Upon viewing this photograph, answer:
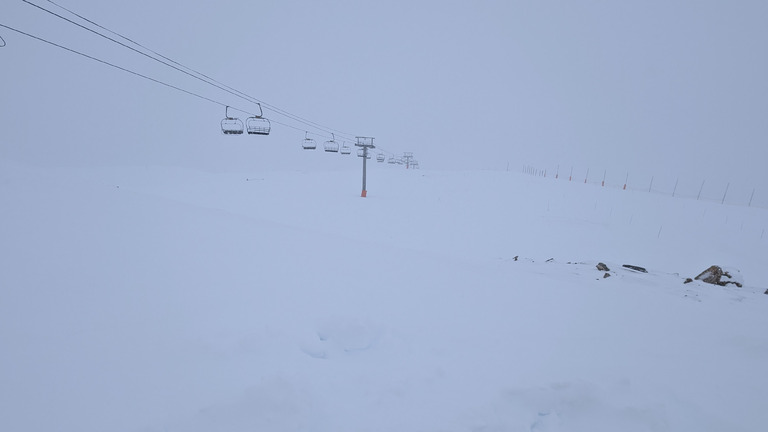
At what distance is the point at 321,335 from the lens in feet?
14.2

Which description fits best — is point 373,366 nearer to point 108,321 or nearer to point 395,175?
point 108,321

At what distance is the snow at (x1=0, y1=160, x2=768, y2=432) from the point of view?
3.20 meters

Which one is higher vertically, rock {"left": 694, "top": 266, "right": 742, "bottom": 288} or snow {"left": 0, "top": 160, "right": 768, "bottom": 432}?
snow {"left": 0, "top": 160, "right": 768, "bottom": 432}

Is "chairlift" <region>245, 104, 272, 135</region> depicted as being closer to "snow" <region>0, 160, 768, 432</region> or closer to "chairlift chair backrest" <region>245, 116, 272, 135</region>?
"chairlift chair backrest" <region>245, 116, 272, 135</region>

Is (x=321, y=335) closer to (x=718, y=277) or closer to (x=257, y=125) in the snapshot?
(x=718, y=277)

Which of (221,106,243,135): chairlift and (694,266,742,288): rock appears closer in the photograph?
(694,266,742,288): rock

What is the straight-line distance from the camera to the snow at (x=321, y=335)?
3.20 m

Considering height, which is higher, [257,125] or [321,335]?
A: [257,125]

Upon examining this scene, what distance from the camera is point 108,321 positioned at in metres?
3.98

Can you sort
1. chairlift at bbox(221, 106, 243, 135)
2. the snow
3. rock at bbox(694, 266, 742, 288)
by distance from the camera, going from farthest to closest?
chairlift at bbox(221, 106, 243, 135) → rock at bbox(694, 266, 742, 288) → the snow

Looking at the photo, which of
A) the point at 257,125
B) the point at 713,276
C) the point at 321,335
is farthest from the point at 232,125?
the point at 713,276

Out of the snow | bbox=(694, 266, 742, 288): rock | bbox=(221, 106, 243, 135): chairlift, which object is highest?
bbox=(221, 106, 243, 135): chairlift

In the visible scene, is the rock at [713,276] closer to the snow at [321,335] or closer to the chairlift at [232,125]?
the snow at [321,335]

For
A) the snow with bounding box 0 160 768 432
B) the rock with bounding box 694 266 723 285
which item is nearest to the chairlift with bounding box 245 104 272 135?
the snow with bounding box 0 160 768 432
